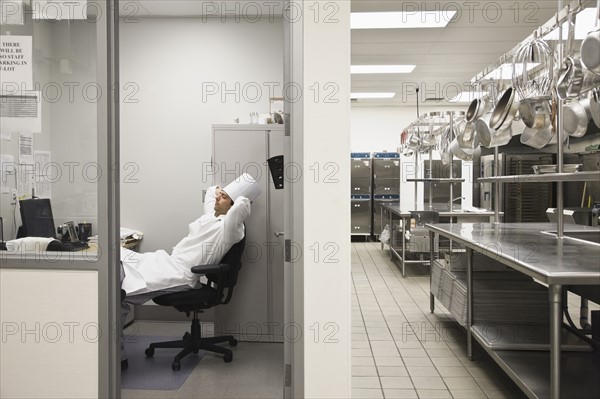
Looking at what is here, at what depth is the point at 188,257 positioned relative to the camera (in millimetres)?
3385

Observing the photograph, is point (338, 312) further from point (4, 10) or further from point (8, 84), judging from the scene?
point (4, 10)

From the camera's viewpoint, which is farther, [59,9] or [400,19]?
[400,19]

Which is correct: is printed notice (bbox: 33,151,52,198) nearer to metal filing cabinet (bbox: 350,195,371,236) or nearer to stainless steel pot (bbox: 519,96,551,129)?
stainless steel pot (bbox: 519,96,551,129)

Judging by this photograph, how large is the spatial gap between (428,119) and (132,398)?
470cm

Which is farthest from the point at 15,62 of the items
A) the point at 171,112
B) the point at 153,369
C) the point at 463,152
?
the point at 463,152

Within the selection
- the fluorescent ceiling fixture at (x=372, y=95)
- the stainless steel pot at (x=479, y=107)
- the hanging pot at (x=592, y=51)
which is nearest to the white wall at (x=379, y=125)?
the fluorescent ceiling fixture at (x=372, y=95)

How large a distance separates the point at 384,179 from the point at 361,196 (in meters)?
0.58

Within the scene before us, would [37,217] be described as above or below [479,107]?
below

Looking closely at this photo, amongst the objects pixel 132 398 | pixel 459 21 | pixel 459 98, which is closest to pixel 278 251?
pixel 132 398

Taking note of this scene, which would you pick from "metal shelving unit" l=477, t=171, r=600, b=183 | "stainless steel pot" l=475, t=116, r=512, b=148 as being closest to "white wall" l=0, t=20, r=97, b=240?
"metal shelving unit" l=477, t=171, r=600, b=183

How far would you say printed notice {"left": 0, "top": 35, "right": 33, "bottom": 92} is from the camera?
2139 millimetres

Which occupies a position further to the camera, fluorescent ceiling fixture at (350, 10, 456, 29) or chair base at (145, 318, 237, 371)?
fluorescent ceiling fixture at (350, 10, 456, 29)

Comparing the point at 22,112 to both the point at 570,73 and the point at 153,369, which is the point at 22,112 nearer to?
the point at 153,369

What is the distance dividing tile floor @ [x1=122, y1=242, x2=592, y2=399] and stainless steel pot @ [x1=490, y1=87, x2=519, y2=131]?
162 centimetres
